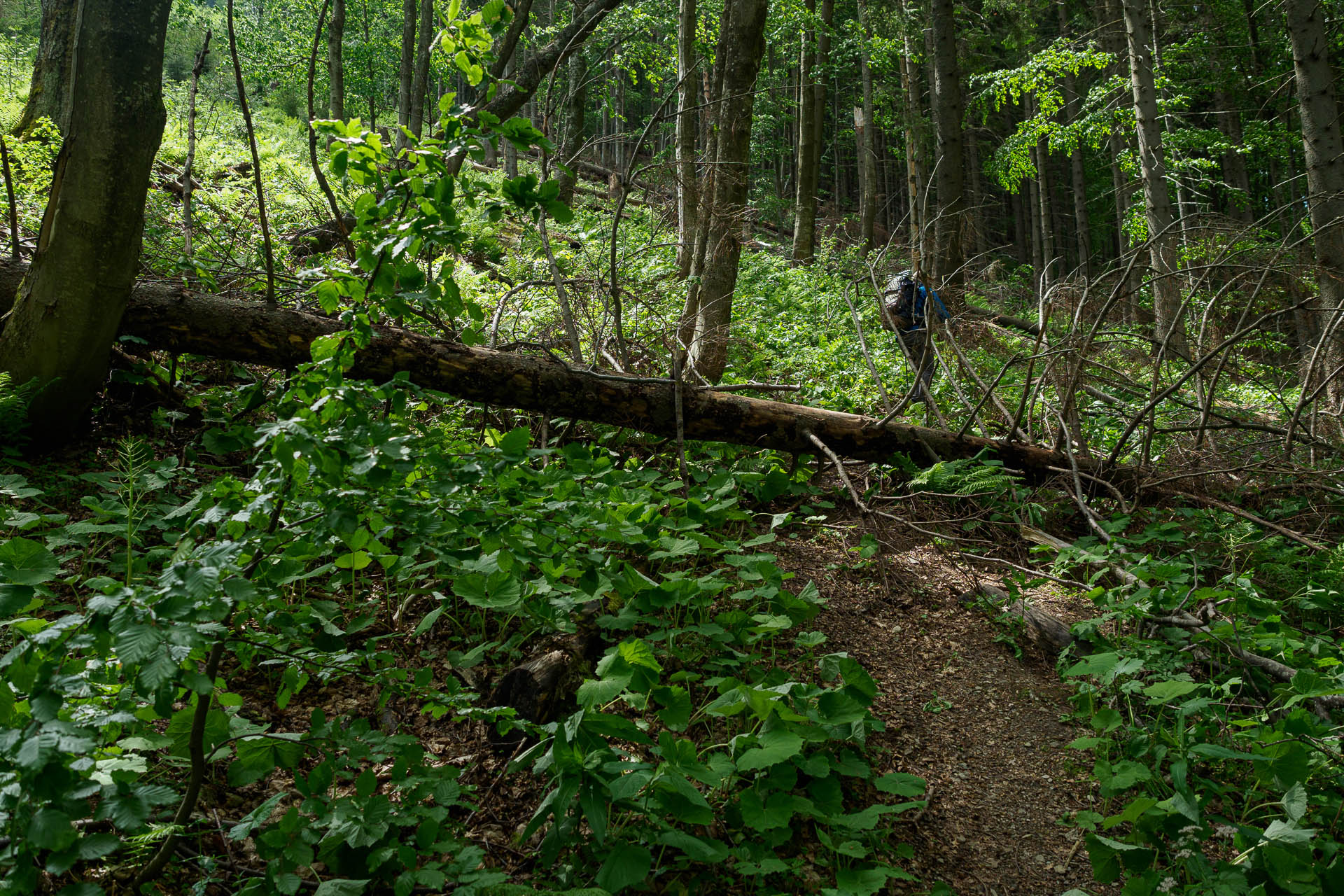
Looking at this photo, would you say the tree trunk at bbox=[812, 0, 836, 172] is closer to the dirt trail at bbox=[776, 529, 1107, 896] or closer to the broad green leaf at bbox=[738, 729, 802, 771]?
the dirt trail at bbox=[776, 529, 1107, 896]

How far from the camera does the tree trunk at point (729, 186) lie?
254 inches

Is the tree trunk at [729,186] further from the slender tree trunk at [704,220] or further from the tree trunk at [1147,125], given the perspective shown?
the tree trunk at [1147,125]

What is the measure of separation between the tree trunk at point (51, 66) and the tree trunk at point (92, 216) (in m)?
3.48

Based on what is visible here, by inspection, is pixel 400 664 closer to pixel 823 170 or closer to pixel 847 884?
pixel 847 884

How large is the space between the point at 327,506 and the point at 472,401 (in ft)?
8.50

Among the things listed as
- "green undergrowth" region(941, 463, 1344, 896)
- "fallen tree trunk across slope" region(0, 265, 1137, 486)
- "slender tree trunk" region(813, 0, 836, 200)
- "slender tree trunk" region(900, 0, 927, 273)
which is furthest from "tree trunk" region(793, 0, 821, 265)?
"green undergrowth" region(941, 463, 1344, 896)

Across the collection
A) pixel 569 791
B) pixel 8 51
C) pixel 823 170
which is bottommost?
pixel 569 791

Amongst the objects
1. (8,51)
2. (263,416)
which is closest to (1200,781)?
(263,416)

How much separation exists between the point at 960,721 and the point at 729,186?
4.90 meters

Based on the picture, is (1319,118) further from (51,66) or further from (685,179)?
(51,66)

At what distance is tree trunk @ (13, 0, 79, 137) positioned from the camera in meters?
6.18

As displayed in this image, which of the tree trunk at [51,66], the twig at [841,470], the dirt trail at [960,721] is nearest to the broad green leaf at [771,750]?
the dirt trail at [960,721]

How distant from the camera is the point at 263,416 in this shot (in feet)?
14.6

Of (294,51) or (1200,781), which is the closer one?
(1200,781)
